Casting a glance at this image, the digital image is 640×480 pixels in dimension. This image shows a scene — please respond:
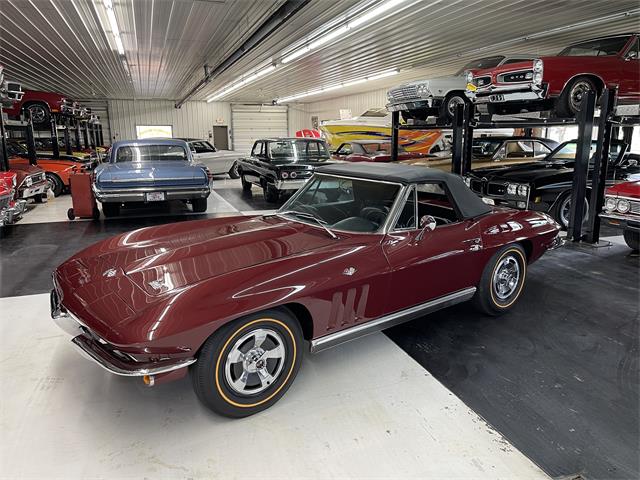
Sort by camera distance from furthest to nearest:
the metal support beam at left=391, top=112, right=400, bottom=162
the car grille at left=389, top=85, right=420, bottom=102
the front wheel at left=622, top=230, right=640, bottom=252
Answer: the metal support beam at left=391, top=112, right=400, bottom=162 → the car grille at left=389, top=85, right=420, bottom=102 → the front wheel at left=622, top=230, right=640, bottom=252

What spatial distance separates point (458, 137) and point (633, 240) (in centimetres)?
323

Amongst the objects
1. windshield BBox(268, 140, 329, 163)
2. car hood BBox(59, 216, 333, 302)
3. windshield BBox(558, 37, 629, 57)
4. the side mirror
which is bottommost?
car hood BBox(59, 216, 333, 302)

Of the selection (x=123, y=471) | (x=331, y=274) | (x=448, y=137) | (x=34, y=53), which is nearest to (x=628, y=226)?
(x=331, y=274)

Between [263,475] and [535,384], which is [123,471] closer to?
[263,475]

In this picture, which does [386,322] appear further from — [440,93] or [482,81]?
[440,93]

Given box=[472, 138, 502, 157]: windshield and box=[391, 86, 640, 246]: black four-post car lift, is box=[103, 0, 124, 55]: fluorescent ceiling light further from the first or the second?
box=[472, 138, 502, 157]: windshield

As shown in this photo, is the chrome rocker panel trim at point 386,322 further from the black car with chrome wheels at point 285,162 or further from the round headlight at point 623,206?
the black car with chrome wheels at point 285,162

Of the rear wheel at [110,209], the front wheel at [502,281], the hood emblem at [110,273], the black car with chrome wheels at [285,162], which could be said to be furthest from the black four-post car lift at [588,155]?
the rear wheel at [110,209]

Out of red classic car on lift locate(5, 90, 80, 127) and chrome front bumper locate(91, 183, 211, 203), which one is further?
red classic car on lift locate(5, 90, 80, 127)

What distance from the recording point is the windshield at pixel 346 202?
327 cm

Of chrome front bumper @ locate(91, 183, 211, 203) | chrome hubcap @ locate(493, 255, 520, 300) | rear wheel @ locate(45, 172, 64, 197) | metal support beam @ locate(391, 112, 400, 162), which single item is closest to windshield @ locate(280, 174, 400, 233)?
chrome hubcap @ locate(493, 255, 520, 300)

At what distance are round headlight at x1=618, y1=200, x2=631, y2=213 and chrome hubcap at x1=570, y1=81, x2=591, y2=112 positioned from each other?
1.77 metres

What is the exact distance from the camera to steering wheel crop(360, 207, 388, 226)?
127 inches

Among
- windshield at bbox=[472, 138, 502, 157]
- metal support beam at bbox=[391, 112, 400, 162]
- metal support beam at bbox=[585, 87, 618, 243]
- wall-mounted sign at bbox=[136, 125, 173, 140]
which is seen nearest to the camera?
metal support beam at bbox=[585, 87, 618, 243]
